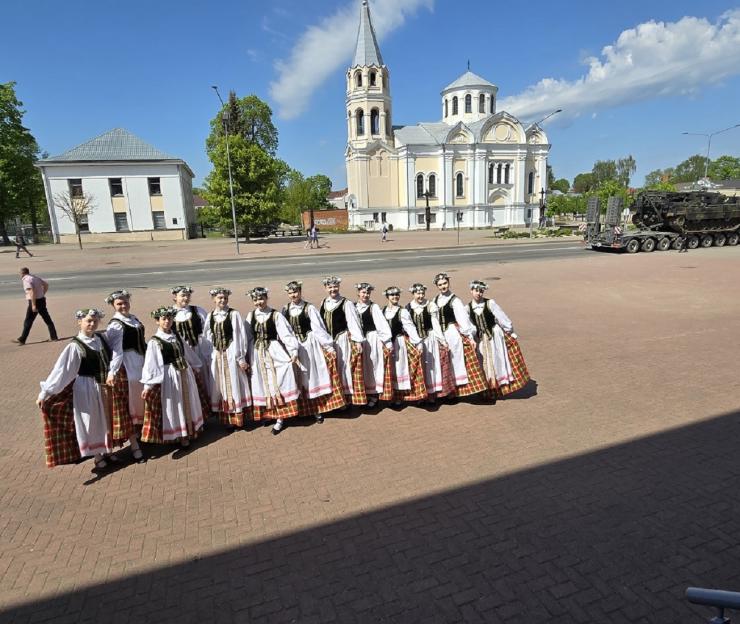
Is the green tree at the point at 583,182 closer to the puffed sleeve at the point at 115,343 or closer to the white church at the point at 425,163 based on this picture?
the white church at the point at 425,163

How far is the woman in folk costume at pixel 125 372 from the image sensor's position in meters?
4.60

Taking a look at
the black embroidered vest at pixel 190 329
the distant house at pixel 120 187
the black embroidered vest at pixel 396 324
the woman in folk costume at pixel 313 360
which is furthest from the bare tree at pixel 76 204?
the black embroidered vest at pixel 396 324

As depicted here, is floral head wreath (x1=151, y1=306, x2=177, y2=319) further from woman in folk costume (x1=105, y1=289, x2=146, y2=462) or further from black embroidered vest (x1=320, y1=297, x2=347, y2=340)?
black embroidered vest (x1=320, y1=297, x2=347, y2=340)

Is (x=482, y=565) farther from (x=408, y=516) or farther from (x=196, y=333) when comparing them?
(x=196, y=333)

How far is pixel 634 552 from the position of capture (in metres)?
3.32

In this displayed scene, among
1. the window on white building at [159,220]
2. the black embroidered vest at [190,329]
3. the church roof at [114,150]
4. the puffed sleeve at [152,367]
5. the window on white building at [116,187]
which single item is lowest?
the puffed sleeve at [152,367]

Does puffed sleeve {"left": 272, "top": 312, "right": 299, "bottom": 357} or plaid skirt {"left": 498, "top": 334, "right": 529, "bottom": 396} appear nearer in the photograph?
puffed sleeve {"left": 272, "top": 312, "right": 299, "bottom": 357}

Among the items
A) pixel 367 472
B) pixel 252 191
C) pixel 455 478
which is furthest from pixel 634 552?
pixel 252 191

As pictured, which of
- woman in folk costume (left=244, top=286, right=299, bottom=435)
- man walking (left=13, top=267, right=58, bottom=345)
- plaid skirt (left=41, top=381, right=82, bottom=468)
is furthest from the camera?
man walking (left=13, top=267, right=58, bottom=345)

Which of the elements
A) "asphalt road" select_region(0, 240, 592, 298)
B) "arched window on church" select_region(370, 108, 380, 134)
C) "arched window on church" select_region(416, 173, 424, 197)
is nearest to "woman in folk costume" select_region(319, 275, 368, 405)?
"asphalt road" select_region(0, 240, 592, 298)

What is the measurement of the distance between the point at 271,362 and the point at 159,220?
4694cm

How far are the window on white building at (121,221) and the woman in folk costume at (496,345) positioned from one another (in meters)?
47.8

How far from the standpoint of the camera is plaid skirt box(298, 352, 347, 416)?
554 cm

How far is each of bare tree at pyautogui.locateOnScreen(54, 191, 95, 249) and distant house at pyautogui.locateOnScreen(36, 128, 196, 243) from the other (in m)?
0.23
